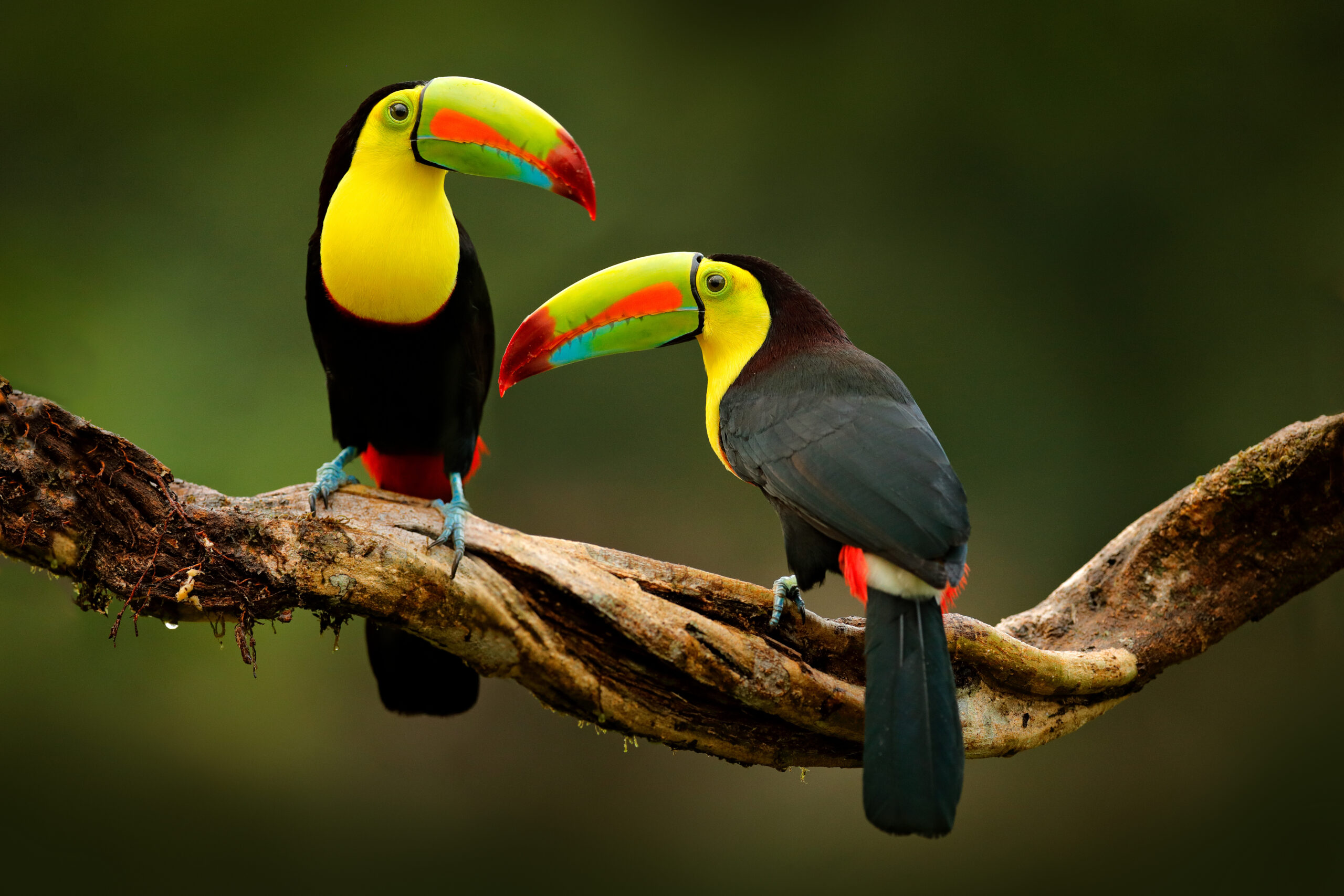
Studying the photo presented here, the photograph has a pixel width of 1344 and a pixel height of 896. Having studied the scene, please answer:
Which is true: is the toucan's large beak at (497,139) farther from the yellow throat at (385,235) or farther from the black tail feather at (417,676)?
the black tail feather at (417,676)

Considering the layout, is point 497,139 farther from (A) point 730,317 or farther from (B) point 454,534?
(B) point 454,534

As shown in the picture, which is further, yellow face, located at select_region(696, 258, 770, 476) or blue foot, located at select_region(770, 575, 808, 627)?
yellow face, located at select_region(696, 258, 770, 476)

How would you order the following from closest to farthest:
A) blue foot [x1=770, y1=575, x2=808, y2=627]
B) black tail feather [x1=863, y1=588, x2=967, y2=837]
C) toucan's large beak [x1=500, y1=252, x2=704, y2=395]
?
black tail feather [x1=863, y1=588, x2=967, y2=837] < blue foot [x1=770, y1=575, x2=808, y2=627] < toucan's large beak [x1=500, y1=252, x2=704, y2=395]

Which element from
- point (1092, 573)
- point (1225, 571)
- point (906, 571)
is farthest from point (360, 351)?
point (1225, 571)

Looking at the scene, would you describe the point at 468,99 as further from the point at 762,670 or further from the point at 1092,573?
the point at 1092,573

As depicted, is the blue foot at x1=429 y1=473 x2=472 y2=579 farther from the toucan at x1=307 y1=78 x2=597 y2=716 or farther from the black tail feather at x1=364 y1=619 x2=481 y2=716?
the black tail feather at x1=364 y1=619 x2=481 y2=716

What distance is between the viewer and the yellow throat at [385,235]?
193 centimetres

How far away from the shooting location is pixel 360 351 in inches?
80.4

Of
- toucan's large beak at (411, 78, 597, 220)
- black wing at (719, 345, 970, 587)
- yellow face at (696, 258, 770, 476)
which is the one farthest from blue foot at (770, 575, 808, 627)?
toucan's large beak at (411, 78, 597, 220)

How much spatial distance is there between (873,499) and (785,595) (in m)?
0.28

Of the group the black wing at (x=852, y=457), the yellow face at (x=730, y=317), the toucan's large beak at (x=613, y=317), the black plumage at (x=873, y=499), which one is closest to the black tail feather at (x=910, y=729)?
the black plumage at (x=873, y=499)

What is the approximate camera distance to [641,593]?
5.72 ft

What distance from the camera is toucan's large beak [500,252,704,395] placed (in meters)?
2.03

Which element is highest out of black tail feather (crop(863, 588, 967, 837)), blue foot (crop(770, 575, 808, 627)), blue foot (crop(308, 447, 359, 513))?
blue foot (crop(308, 447, 359, 513))
